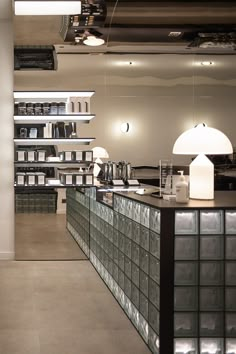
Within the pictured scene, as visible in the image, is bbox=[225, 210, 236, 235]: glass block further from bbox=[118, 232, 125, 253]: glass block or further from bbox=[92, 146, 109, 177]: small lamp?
bbox=[92, 146, 109, 177]: small lamp

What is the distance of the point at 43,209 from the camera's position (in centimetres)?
748

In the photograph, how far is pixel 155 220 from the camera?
3.59 metres

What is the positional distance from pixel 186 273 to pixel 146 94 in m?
4.99

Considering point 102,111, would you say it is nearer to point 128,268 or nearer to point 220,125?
point 220,125

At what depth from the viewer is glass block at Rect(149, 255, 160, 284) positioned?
138 inches

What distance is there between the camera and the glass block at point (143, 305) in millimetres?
3889

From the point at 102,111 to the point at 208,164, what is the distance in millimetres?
3817

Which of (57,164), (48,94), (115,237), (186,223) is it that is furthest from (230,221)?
(48,94)

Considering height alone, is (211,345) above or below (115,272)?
below

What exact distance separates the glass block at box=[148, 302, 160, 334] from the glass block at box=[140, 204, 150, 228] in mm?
563

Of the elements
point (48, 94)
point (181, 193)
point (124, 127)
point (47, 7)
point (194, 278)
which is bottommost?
point (194, 278)

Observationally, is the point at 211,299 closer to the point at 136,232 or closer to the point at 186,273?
the point at 186,273

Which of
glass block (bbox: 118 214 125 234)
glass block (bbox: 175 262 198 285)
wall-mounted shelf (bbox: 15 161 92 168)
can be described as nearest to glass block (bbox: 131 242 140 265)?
glass block (bbox: 118 214 125 234)

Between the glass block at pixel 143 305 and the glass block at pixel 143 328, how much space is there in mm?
47
